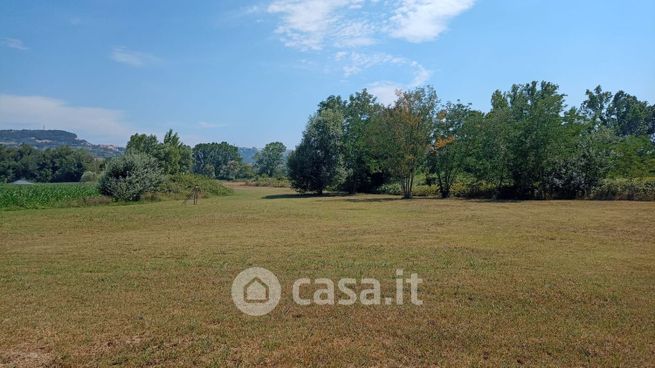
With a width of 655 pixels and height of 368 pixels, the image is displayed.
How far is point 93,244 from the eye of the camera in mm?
12086

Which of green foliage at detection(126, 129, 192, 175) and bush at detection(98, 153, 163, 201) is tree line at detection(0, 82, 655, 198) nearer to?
bush at detection(98, 153, 163, 201)

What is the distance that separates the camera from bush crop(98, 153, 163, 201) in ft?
111

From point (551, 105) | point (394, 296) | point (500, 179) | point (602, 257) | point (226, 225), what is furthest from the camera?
point (500, 179)

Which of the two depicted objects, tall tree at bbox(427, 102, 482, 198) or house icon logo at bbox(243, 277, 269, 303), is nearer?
house icon logo at bbox(243, 277, 269, 303)

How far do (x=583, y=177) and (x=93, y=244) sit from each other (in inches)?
1260

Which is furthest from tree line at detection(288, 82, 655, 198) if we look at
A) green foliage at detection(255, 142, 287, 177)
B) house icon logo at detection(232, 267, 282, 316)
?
green foliage at detection(255, 142, 287, 177)

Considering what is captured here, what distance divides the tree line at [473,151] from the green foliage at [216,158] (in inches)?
3096

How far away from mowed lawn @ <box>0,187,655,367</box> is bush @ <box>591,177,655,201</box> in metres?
18.5

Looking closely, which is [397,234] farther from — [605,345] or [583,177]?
[583,177]

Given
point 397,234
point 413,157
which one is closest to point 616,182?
point 413,157

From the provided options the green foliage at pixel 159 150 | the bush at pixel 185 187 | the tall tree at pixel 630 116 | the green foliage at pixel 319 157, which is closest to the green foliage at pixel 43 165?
the green foliage at pixel 159 150

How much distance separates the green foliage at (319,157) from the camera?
44688mm

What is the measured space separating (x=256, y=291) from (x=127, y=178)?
31.4 metres

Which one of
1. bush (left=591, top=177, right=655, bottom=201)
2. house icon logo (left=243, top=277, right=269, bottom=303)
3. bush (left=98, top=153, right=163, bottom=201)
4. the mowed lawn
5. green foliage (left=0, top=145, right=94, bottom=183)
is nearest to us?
the mowed lawn
